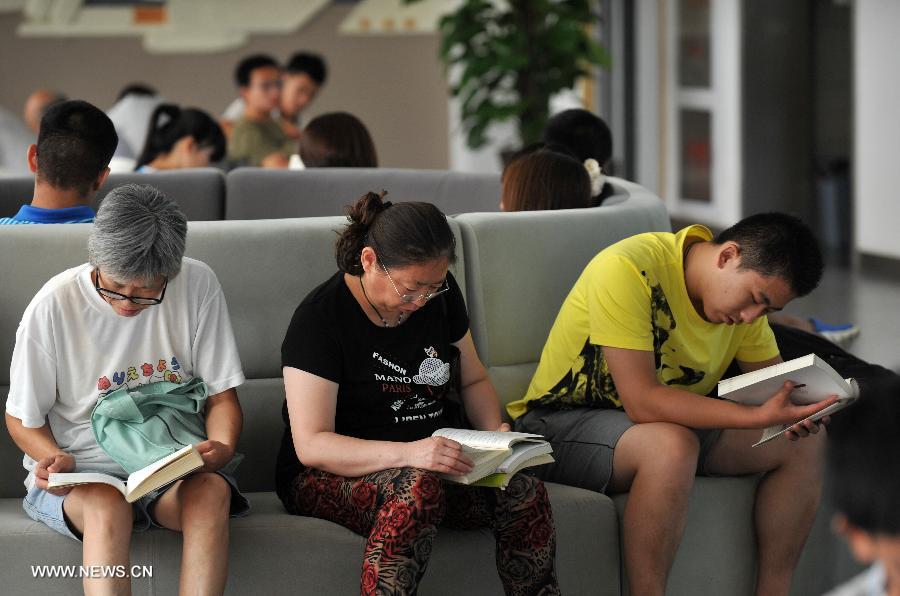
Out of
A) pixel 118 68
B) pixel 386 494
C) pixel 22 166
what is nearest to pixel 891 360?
pixel 386 494

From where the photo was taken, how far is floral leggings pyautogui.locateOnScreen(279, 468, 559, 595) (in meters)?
2.48

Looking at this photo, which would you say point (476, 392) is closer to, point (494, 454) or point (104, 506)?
point (494, 454)

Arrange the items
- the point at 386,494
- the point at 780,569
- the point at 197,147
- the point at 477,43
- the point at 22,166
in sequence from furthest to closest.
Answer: the point at 477,43 → the point at 22,166 → the point at 197,147 → the point at 780,569 → the point at 386,494

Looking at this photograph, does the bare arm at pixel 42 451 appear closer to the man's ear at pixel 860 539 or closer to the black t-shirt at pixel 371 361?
the black t-shirt at pixel 371 361

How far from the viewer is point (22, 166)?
7.38m

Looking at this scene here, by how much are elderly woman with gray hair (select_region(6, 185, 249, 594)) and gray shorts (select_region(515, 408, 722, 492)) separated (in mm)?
800

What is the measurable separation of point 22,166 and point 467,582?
5490 mm

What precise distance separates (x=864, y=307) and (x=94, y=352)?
18.5 feet

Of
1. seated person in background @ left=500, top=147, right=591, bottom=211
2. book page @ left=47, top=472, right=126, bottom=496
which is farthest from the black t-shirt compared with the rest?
seated person in background @ left=500, top=147, right=591, bottom=211

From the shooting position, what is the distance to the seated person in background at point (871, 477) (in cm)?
143

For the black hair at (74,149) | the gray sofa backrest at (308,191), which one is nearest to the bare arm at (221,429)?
the black hair at (74,149)

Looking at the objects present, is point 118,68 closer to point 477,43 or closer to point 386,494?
point 477,43

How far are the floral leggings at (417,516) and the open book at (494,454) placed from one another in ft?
0.17

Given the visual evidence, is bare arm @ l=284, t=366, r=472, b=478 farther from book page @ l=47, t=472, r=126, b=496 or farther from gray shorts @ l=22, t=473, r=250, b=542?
book page @ l=47, t=472, r=126, b=496
